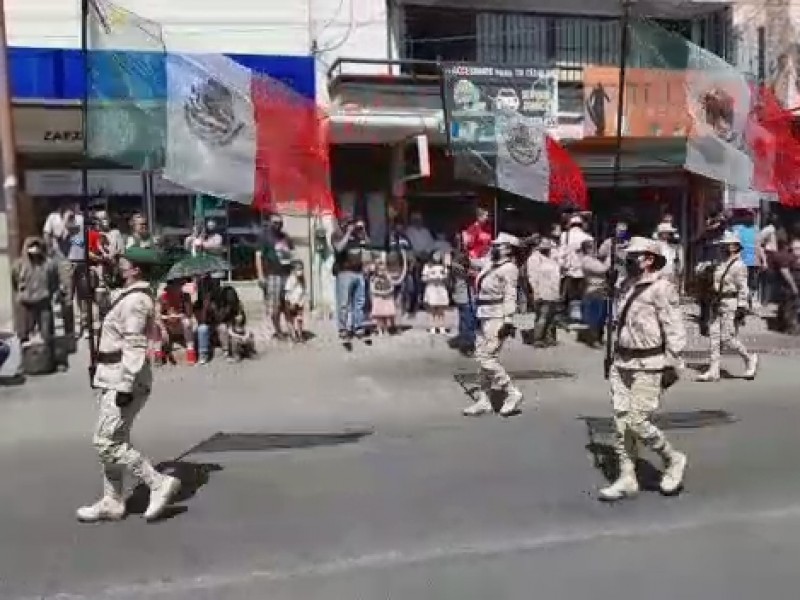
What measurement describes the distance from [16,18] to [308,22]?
170 inches

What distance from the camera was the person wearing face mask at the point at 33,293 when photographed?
11.1 meters

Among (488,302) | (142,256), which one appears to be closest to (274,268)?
(488,302)

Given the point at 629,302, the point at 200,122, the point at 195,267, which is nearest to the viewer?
the point at 629,302

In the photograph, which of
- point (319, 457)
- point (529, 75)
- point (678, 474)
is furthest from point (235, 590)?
A: point (529, 75)

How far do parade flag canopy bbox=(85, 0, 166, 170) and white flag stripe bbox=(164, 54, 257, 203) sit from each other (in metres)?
0.12

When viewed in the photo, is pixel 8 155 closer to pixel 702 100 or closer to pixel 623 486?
pixel 702 100

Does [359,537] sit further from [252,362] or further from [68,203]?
[68,203]

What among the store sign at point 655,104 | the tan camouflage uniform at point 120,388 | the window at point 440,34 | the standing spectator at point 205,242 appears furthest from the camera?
the window at point 440,34

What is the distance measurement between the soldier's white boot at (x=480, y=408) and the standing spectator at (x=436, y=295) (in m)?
4.44

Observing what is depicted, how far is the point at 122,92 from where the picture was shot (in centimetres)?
684

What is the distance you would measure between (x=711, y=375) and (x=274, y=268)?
586cm

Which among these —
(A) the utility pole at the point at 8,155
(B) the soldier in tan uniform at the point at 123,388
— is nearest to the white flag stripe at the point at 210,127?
(B) the soldier in tan uniform at the point at 123,388

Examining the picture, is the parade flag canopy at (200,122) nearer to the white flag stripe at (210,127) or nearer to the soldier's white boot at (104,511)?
the white flag stripe at (210,127)

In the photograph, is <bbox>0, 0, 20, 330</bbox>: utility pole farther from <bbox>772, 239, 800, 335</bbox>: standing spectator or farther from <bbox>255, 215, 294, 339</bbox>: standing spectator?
<bbox>772, 239, 800, 335</bbox>: standing spectator
